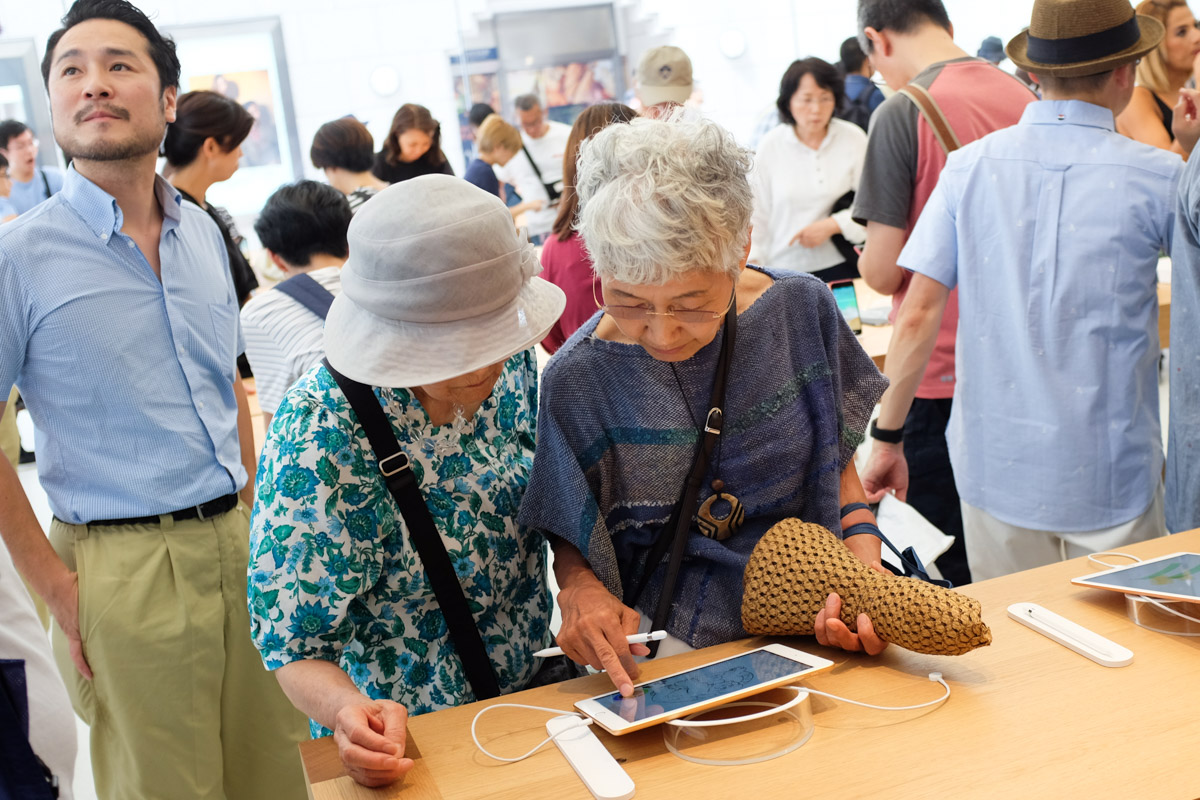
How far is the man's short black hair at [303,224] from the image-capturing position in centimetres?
267

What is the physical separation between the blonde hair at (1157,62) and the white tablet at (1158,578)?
10.7 feet

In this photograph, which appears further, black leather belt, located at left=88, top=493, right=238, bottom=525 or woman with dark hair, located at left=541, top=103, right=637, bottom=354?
woman with dark hair, located at left=541, top=103, right=637, bottom=354

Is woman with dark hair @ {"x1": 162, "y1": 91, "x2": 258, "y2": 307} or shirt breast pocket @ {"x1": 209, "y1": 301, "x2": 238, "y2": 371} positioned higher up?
woman with dark hair @ {"x1": 162, "y1": 91, "x2": 258, "y2": 307}

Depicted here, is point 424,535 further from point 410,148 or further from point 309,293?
point 410,148

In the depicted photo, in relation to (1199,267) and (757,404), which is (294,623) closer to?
(757,404)

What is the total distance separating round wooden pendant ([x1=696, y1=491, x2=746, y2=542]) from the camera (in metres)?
→ 1.50

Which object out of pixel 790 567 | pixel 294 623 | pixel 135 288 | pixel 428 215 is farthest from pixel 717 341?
pixel 135 288

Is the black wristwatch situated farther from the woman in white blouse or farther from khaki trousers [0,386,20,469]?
khaki trousers [0,386,20,469]

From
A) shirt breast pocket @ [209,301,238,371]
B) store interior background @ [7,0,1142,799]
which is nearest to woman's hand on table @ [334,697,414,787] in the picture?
shirt breast pocket @ [209,301,238,371]

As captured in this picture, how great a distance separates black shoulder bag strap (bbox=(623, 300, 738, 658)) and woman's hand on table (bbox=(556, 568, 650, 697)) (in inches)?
2.6

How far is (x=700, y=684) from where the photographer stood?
1.30 meters

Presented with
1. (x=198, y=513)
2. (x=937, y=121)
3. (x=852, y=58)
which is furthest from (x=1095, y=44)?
(x=852, y=58)

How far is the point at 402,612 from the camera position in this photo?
143 centimetres

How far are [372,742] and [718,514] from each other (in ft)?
2.00
